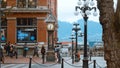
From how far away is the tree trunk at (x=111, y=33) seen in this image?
12984 millimetres

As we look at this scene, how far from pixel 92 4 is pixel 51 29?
37.9 feet

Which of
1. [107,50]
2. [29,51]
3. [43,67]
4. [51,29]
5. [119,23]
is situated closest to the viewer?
[119,23]

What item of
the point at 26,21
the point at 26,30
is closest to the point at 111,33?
the point at 26,30

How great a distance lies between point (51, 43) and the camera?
51.0m

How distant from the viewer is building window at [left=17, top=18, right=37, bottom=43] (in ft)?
218

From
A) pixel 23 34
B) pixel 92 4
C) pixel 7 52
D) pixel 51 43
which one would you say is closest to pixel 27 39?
pixel 23 34

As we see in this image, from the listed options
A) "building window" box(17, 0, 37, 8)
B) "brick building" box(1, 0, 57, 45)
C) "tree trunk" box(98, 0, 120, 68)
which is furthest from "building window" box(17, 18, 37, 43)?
"tree trunk" box(98, 0, 120, 68)

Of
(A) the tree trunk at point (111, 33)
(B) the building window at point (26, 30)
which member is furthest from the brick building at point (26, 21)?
(A) the tree trunk at point (111, 33)

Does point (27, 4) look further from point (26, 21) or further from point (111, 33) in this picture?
point (111, 33)

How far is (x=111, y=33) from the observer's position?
1336cm

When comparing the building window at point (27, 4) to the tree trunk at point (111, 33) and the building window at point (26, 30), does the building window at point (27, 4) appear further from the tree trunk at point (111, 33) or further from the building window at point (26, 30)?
the tree trunk at point (111, 33)

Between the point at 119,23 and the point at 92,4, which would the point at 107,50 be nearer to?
the point at 119,23

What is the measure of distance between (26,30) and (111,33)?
53.4m

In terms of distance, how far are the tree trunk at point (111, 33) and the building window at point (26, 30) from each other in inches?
2071
